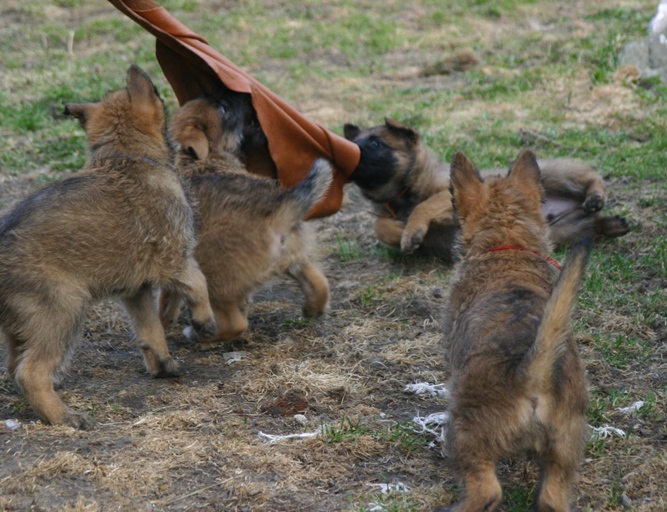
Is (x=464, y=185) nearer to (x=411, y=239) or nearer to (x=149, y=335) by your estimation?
(x=149, y=335)

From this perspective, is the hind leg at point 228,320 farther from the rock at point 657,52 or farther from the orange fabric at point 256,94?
the rock at point 657,52

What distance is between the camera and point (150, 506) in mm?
3506

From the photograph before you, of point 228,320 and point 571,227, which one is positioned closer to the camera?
point 228,320

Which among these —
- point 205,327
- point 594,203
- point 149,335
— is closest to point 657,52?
point 594,203

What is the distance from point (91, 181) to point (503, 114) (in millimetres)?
6504

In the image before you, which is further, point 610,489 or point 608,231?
point 608,231

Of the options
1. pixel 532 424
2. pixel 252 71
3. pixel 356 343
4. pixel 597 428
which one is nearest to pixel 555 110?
pixel 252 71

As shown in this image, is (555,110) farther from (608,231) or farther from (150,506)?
(150,506)

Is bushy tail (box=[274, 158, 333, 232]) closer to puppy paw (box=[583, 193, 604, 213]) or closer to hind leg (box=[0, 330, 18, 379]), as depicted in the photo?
hind leg (box=[0, 330, 18, 379])

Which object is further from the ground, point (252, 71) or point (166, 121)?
point (166, 121)

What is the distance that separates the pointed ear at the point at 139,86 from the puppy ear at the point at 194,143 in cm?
76

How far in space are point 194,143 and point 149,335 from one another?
1.50m

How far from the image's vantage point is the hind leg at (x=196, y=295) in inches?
192

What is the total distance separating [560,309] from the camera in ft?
10.3
